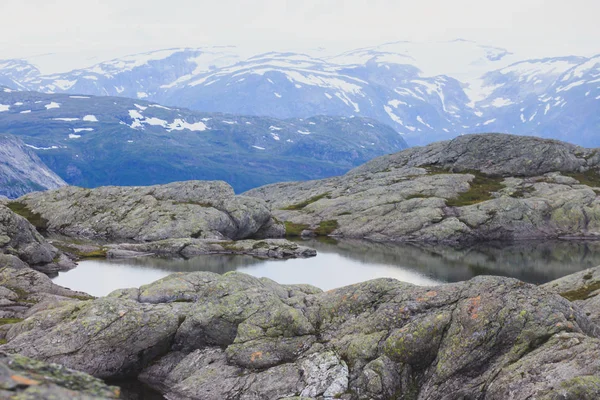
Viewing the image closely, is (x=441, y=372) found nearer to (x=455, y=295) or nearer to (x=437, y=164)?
(x=455, y=295)

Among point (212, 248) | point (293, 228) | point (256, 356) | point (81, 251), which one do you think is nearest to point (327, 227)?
point (293, 228)

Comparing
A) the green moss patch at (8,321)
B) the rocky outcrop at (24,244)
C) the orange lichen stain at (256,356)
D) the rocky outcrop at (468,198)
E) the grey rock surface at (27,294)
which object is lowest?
the rocky outcrop at (468,198)

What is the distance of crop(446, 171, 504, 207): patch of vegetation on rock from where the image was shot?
483 ft

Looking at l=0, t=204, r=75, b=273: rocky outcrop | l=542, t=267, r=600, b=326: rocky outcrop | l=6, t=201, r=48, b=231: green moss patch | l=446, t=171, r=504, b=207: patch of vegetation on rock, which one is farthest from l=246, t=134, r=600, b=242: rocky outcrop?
l=542, t=267, r=600, b=326: rocky outcrop

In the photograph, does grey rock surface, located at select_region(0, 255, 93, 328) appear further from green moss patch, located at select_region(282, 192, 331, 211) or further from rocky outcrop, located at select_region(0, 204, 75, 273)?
green moss patch, located at select_region(282, 192, 331, 211)

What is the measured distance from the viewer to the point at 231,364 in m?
39.1

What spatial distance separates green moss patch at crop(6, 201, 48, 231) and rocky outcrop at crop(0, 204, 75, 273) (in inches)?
1815

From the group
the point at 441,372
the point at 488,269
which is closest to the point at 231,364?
the point at 441,372

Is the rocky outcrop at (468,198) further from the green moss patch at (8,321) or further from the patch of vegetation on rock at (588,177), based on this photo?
the green moss patch at (8,321)

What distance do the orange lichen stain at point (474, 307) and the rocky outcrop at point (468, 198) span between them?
323 feet

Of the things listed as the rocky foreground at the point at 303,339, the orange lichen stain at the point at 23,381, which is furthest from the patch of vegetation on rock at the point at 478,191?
the orange lichen stain at the point at 23,381

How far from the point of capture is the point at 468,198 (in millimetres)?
150250

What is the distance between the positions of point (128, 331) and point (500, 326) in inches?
971

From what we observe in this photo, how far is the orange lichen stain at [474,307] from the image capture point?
34938 mm
